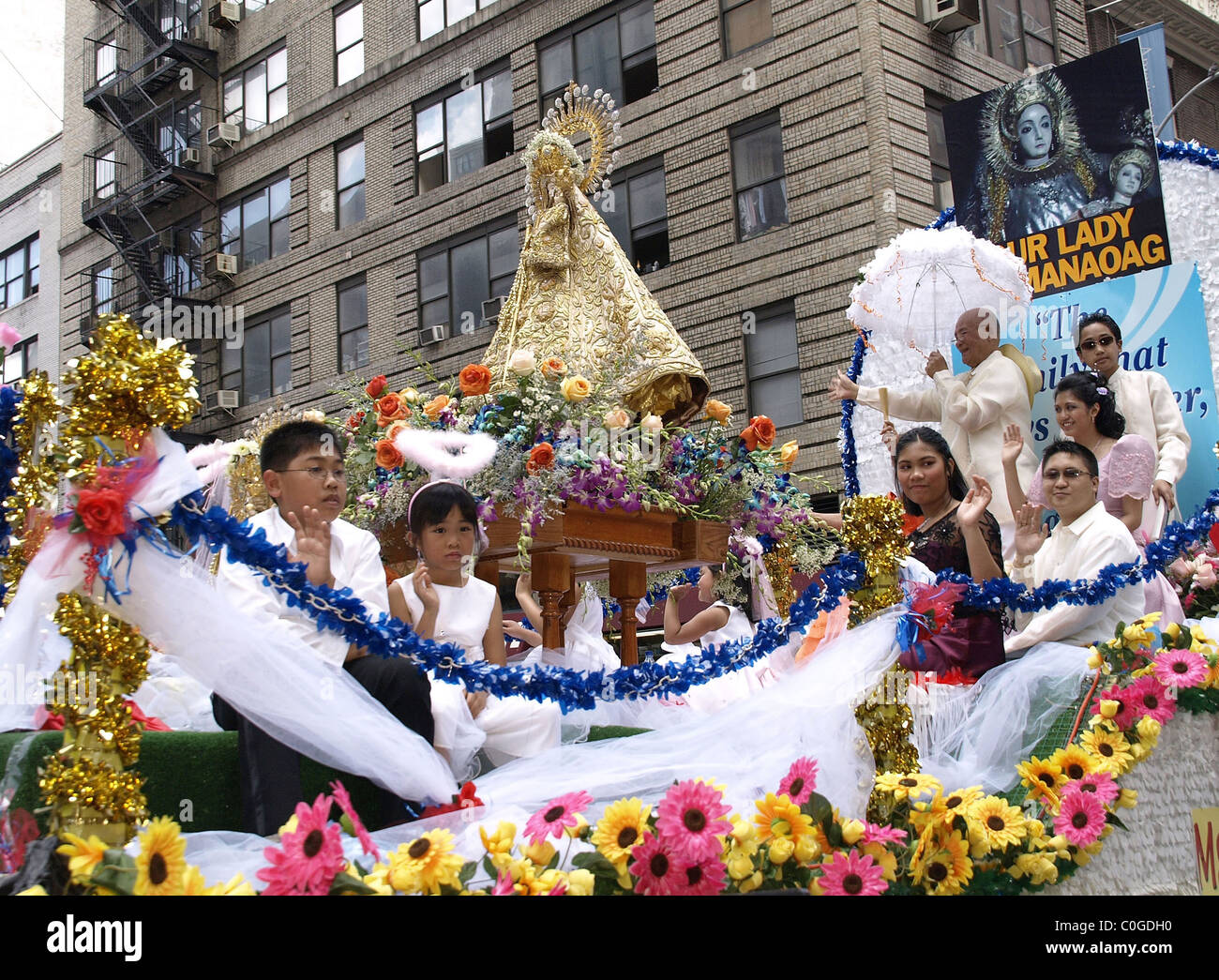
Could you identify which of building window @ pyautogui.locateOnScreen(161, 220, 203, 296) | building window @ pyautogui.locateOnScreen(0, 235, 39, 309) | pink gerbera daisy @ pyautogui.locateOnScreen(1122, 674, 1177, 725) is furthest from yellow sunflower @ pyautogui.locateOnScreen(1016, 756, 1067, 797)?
building window @ pyautogui.locateOnScreen(0, 235, 39, 309)

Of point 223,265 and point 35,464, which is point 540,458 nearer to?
point 35,464

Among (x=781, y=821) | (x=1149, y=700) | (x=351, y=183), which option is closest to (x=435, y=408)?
(x=781, y=821)

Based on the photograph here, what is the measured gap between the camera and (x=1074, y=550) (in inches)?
199

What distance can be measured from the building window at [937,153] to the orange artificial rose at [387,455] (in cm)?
995

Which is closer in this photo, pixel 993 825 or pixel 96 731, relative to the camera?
pixel 96 731

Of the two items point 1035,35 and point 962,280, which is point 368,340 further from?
point 962,280

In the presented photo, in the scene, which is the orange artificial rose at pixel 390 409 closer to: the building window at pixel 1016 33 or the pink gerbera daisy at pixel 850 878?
the pink gerbera daisy at pixel 850 878

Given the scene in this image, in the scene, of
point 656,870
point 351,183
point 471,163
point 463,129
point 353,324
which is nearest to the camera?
point 656,870

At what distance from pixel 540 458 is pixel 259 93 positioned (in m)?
18.8

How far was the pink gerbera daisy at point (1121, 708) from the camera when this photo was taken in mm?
4148

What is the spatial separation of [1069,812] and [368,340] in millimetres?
16235

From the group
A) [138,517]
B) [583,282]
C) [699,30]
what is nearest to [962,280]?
[583,282]

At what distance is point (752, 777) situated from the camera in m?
3.77

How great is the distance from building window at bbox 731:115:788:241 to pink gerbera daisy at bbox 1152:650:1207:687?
10.5 meters
